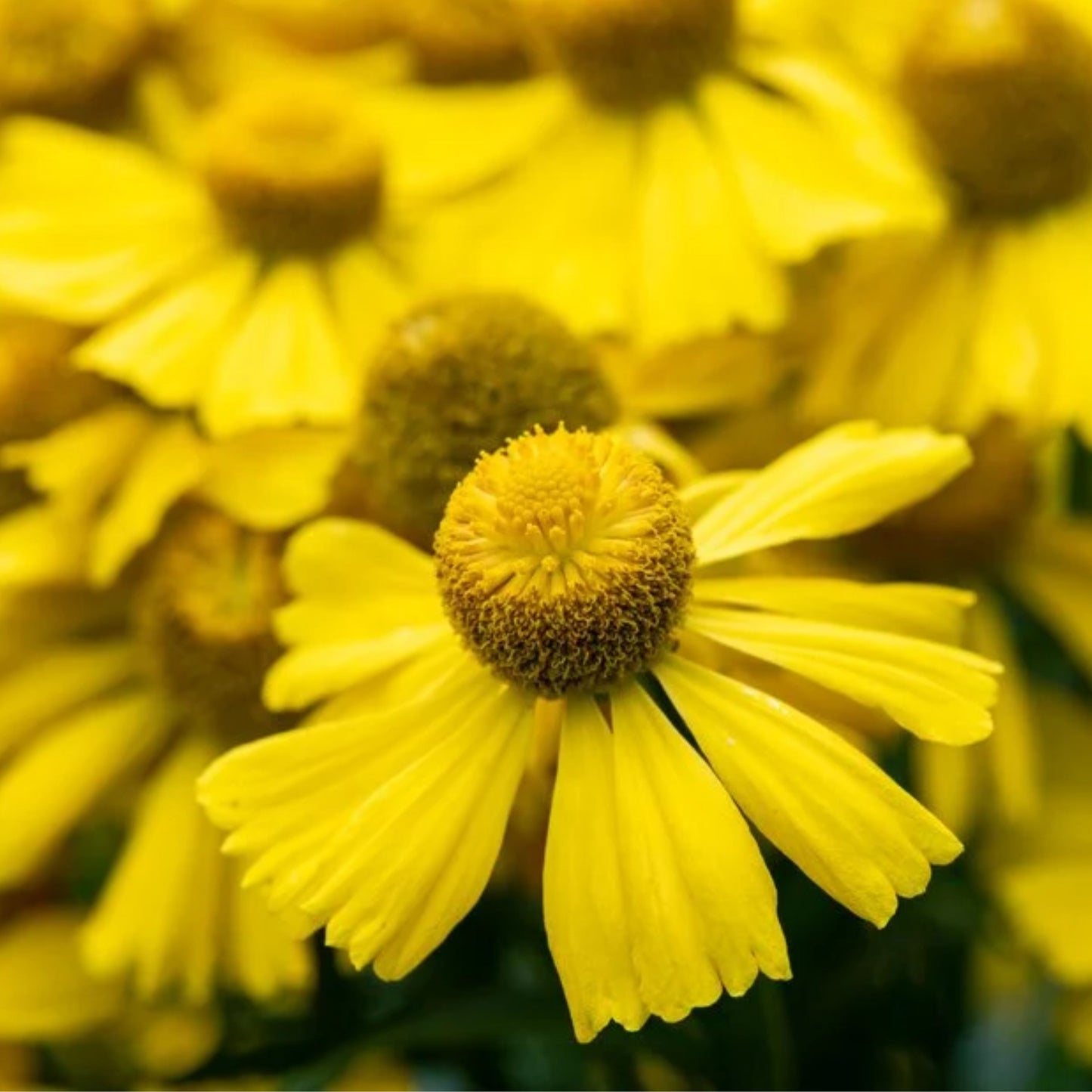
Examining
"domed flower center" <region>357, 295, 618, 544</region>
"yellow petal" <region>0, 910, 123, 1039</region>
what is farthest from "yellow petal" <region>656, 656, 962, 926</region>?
"yellow petal" <region>0, 910, 123, 1039</region>

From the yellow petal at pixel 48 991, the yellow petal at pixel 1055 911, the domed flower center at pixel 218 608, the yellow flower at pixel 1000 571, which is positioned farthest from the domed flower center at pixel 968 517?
the yellow petal at pixel 48 991

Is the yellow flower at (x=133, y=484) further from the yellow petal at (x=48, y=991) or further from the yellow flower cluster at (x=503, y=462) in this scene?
the yellow petal at (x=48, y=991)

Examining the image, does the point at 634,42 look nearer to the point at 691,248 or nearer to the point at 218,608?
the point at 691,248

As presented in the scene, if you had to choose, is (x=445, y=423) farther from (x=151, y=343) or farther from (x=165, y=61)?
(x=165, y=61)

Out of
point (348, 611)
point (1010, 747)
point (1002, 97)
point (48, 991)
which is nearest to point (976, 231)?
point (1002, 97)

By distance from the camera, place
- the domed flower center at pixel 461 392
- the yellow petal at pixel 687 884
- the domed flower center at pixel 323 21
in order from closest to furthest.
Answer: the yellow petal at pixel 687 884 < the domed flower center at pixel 461 392 < the domed flower center at pixel 323 21

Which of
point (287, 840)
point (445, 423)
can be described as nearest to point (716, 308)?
point (445, 423)

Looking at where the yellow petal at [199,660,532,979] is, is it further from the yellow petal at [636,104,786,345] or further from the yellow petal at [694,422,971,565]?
the yellow petal at [636,104,786,345]
